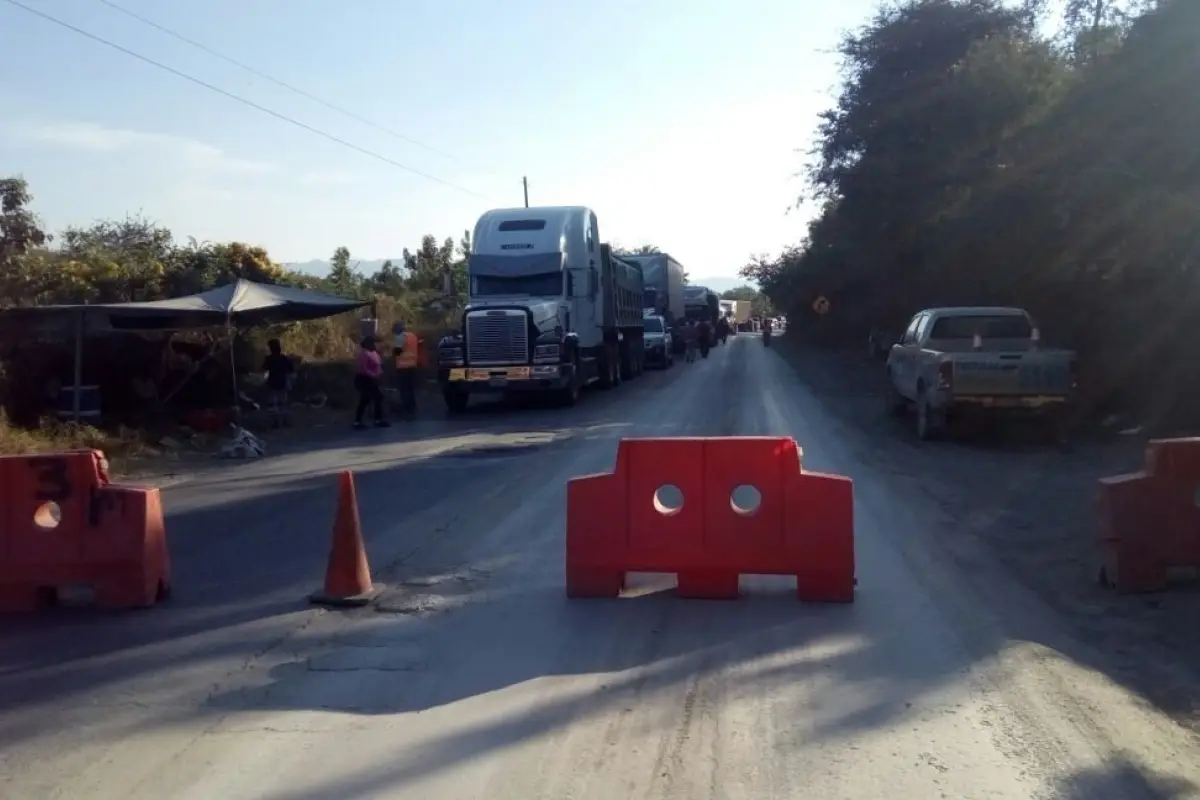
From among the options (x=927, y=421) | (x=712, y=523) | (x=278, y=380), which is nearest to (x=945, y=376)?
(x=927, y=421)

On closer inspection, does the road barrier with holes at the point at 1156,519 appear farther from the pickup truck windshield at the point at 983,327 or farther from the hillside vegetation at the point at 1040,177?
the pickup truck windshield at the point at 983,327

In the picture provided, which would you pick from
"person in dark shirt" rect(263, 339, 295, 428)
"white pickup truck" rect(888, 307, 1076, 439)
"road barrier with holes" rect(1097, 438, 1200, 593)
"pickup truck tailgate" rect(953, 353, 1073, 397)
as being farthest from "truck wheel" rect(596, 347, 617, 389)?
"road barrier with holes" rect(1097, 438, 1200, 593)

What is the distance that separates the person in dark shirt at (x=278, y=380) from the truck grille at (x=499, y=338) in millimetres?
4417

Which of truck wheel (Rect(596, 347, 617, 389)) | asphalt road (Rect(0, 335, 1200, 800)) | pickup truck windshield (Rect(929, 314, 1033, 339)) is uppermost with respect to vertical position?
pickup truck windshield (Rect(929, 314, 1033, 339))

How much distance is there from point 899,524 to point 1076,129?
11.8 metres

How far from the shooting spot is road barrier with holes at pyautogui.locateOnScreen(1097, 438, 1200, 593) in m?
8.95

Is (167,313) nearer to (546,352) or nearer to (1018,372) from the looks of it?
(546,352)

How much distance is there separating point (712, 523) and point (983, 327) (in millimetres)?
13509

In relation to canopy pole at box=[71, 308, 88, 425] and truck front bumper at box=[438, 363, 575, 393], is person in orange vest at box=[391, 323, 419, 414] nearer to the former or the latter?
truck front bumper at box=[438, 363, 575, 393]

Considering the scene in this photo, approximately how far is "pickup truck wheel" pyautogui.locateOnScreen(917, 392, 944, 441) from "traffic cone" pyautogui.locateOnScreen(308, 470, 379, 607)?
39.2 feet

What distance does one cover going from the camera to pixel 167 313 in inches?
798

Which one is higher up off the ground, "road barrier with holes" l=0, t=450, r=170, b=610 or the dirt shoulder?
"road barrier with holes" l=0, t=450, r=170, b=610

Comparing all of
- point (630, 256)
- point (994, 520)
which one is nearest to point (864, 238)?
point (630, 256)

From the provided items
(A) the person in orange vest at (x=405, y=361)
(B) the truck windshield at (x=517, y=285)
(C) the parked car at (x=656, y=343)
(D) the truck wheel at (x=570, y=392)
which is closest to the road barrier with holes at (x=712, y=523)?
(A) the person in orange vest at (x=405, y=361)
